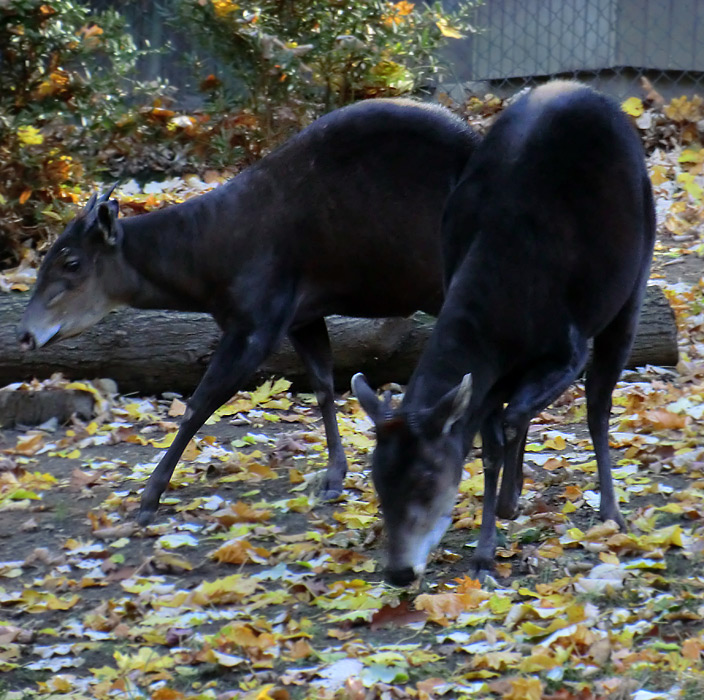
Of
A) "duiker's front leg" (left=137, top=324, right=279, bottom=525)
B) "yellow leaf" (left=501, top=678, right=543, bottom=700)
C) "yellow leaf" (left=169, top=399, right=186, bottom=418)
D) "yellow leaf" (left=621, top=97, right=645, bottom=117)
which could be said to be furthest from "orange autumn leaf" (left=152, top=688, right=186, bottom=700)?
"yellow leaf" (left=621, top=97, right=645, bottom=117)

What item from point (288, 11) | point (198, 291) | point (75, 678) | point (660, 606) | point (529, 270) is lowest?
point (75, 678)

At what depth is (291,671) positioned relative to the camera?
12.9 ft

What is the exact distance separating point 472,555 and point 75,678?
1.71 m

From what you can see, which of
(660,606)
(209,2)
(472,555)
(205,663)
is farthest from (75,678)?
(209,2)

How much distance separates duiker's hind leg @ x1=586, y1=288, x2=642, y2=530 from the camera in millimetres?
5207

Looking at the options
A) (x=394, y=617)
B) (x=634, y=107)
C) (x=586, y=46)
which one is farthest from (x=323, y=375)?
(x=586, y=46)

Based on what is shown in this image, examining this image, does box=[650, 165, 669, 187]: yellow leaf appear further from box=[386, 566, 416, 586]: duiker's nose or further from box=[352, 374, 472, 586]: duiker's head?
box=[386, 566, 416, 586]: duiker's nose

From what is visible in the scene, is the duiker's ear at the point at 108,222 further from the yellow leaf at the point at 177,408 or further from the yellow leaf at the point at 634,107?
the yellow leaf at the point at 634,107

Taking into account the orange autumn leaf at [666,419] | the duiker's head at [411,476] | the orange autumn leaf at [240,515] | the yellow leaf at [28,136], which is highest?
the yellow leaf at [28,136]

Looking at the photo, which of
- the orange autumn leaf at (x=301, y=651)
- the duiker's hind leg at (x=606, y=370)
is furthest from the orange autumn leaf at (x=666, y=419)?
the orange autumn leaf at (x=301, y=651)

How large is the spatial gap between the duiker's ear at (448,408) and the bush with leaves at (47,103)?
5.76m

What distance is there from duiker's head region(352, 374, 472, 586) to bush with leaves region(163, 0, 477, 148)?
5.83 m

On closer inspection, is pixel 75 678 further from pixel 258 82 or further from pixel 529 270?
pixel 258 82

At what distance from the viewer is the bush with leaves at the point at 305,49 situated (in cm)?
943
